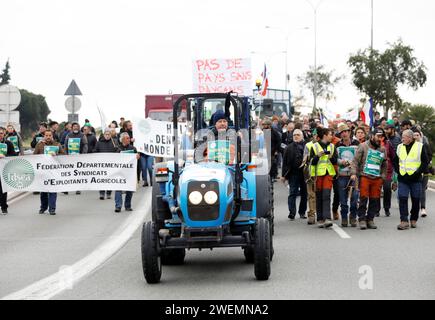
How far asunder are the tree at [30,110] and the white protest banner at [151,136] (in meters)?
82.4

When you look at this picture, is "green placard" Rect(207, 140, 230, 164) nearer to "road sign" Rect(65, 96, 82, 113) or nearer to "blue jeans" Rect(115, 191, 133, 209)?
"blue jeans" Rect(115, 191, 133, 209)

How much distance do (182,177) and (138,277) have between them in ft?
4.67

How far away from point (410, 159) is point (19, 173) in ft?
29.6

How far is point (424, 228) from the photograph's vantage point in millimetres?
17188

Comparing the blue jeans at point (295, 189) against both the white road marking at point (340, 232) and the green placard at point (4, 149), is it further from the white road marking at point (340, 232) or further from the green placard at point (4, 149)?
the green placard at point (4, 149)

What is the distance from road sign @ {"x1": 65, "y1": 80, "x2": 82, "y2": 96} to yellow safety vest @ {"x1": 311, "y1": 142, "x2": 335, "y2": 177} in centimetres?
1576

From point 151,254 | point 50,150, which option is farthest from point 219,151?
point 50,150

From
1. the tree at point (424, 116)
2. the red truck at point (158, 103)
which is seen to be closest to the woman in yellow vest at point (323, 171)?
the tree at point (424, 116)

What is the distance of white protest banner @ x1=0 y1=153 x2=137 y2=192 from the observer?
21484mm

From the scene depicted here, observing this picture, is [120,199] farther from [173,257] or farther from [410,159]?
[173,257]

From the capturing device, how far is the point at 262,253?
36.4 ft

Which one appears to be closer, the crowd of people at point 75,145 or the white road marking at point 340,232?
the white road marking at point 340,232

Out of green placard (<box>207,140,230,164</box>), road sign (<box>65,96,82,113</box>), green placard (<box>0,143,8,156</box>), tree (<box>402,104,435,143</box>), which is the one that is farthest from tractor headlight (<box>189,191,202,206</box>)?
tree (<box>402,104,435,143</box>)

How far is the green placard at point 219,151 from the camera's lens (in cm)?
1179
